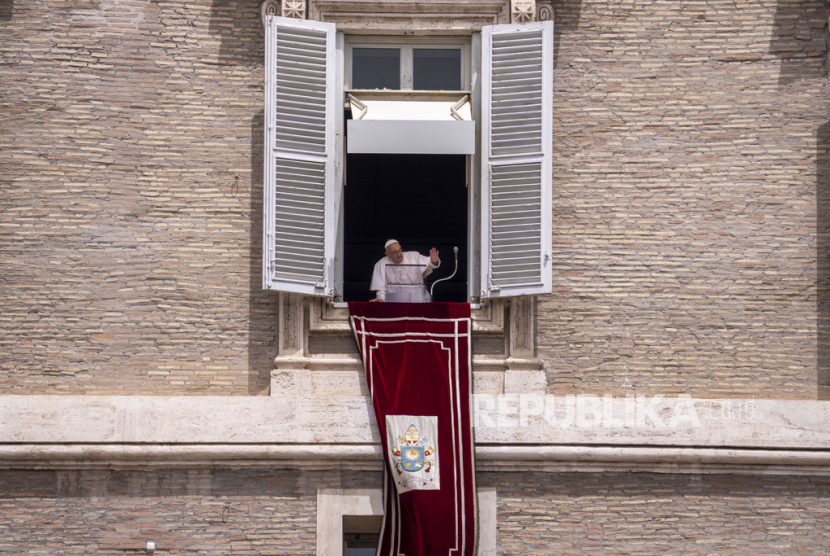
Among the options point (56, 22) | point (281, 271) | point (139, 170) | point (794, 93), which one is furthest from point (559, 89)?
point (56, 22)

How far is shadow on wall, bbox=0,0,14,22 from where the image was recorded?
10141 millimetres

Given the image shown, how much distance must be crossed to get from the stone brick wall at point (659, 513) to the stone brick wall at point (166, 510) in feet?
4.17

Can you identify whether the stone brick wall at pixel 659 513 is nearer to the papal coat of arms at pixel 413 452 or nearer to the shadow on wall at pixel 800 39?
the papal coat of arms at pixel 413 452

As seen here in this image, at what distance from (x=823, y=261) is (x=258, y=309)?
4966mm

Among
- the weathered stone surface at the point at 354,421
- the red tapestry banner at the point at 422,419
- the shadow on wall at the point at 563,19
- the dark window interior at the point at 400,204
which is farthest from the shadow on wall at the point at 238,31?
the dark window interior at the point at 400,204

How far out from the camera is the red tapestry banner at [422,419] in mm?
9297

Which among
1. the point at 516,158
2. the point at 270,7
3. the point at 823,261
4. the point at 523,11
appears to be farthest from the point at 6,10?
the point at 823,261

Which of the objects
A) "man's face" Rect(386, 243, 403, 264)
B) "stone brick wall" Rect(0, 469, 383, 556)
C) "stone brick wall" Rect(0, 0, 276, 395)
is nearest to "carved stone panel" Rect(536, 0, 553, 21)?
"man's face" Rect(386, 243, 403, 264)

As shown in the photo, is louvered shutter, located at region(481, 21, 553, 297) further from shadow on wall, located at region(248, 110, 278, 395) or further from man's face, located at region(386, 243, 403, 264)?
shadow on wall, located at region(248, 110, 278, 395)

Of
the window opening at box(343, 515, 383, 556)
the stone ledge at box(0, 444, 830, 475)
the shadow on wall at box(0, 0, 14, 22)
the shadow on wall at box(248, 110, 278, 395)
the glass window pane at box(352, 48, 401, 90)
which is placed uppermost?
the shadow on wall at box(0, 0, 14, 22)

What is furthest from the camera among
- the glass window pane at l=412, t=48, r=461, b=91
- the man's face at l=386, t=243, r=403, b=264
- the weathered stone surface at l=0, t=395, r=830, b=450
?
the glass window pane at l=412, t=48, r=461, b=91

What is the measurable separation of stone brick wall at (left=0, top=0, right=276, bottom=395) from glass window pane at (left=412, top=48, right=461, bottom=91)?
145cm

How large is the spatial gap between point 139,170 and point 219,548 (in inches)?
132

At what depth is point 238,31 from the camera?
33.5 feet
